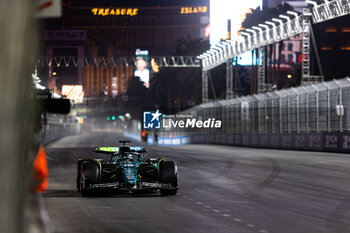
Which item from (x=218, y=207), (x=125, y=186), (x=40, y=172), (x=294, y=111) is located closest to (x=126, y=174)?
(x=125, y=186)

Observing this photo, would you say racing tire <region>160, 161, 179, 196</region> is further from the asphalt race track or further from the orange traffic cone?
the orange traffic cone

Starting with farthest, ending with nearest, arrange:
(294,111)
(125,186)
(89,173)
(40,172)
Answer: (294,111)
(125,186)
(89,173)
(40,172)

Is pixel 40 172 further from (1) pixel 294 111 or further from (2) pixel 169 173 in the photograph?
(1) pixel 294 111

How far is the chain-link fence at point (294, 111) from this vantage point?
40.9m

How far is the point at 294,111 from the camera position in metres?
47.9

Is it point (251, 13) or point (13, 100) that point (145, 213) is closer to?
point (13, 100)

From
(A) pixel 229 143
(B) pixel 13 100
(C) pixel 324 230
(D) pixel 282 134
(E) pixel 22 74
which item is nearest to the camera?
(B) pixel 13 100

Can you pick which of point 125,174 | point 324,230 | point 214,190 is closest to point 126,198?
point 125,174

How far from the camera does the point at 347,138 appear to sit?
3988cm

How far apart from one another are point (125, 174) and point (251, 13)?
9972 cm

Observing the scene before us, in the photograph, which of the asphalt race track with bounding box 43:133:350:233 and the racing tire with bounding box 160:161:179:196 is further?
the racing tire with bounding box 160:161:179:196

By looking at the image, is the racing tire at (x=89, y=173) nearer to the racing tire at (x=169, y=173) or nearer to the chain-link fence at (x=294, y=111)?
the racing tire at (x=169, y=173)

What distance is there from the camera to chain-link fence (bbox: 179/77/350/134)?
40938mm

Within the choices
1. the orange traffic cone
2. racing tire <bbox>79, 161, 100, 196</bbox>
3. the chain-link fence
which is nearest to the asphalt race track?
racing tire <bbox>79, 161, 100, 196</bbox>
